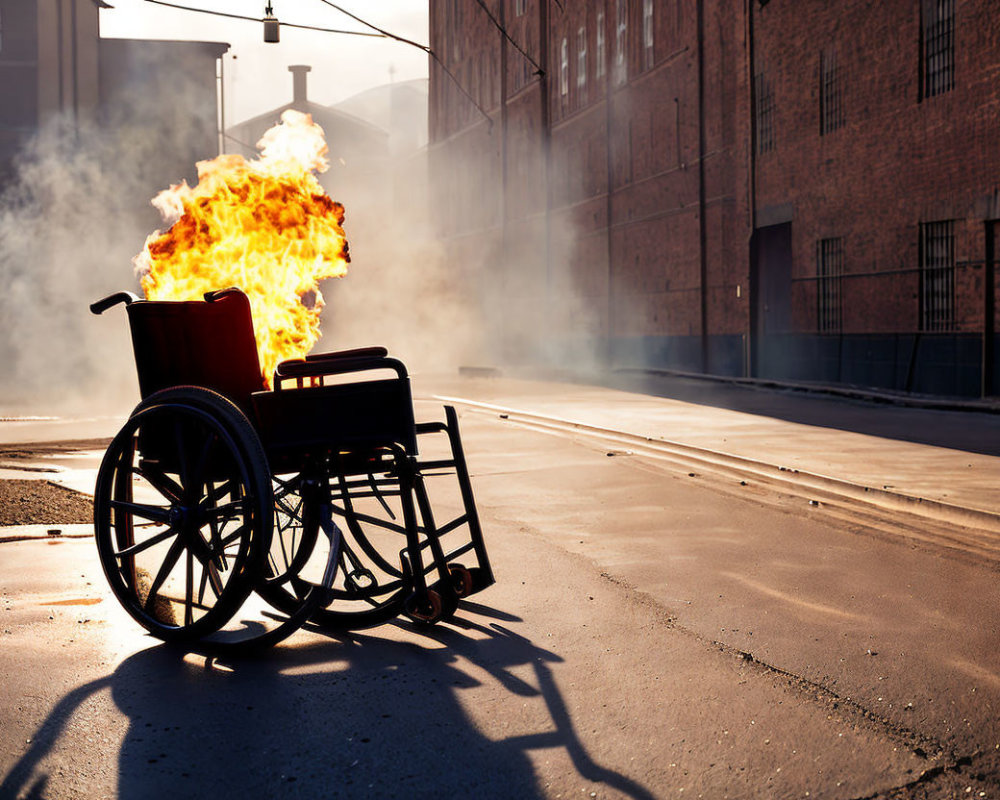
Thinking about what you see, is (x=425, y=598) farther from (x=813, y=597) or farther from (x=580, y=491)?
(x=580, y=491)

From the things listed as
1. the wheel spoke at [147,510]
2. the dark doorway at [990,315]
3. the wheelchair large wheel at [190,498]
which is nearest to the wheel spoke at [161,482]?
the wheelchair large wheel at [190,498]

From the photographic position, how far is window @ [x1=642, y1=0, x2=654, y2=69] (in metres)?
34.8

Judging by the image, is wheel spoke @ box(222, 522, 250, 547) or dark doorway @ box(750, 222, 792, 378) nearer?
wheel spoke @ box(222, 522, 250, 547)

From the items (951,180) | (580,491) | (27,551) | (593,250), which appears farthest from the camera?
(593,250)

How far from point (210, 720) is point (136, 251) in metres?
41.6

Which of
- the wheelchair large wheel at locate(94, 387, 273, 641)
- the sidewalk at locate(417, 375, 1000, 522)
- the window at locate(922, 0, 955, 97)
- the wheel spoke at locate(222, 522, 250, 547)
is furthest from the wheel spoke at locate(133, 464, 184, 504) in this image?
the window at locate(922, 0, 955, 97)

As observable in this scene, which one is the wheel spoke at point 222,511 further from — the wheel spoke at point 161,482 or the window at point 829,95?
the window at point 829,95

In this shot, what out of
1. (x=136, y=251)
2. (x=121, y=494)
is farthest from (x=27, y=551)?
(x=136, y=251)

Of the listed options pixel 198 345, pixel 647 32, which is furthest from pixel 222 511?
pixel 647 32

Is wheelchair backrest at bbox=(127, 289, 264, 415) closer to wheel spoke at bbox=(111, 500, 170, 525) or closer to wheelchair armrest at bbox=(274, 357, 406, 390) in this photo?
wheelchair armrest at bbox=(274, 357, 406, 390)

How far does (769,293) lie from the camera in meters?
28.1

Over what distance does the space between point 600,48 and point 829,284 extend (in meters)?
17.1

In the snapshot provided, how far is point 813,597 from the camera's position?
597 cm

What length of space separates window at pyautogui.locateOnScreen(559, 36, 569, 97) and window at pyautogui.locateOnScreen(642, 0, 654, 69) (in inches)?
271
